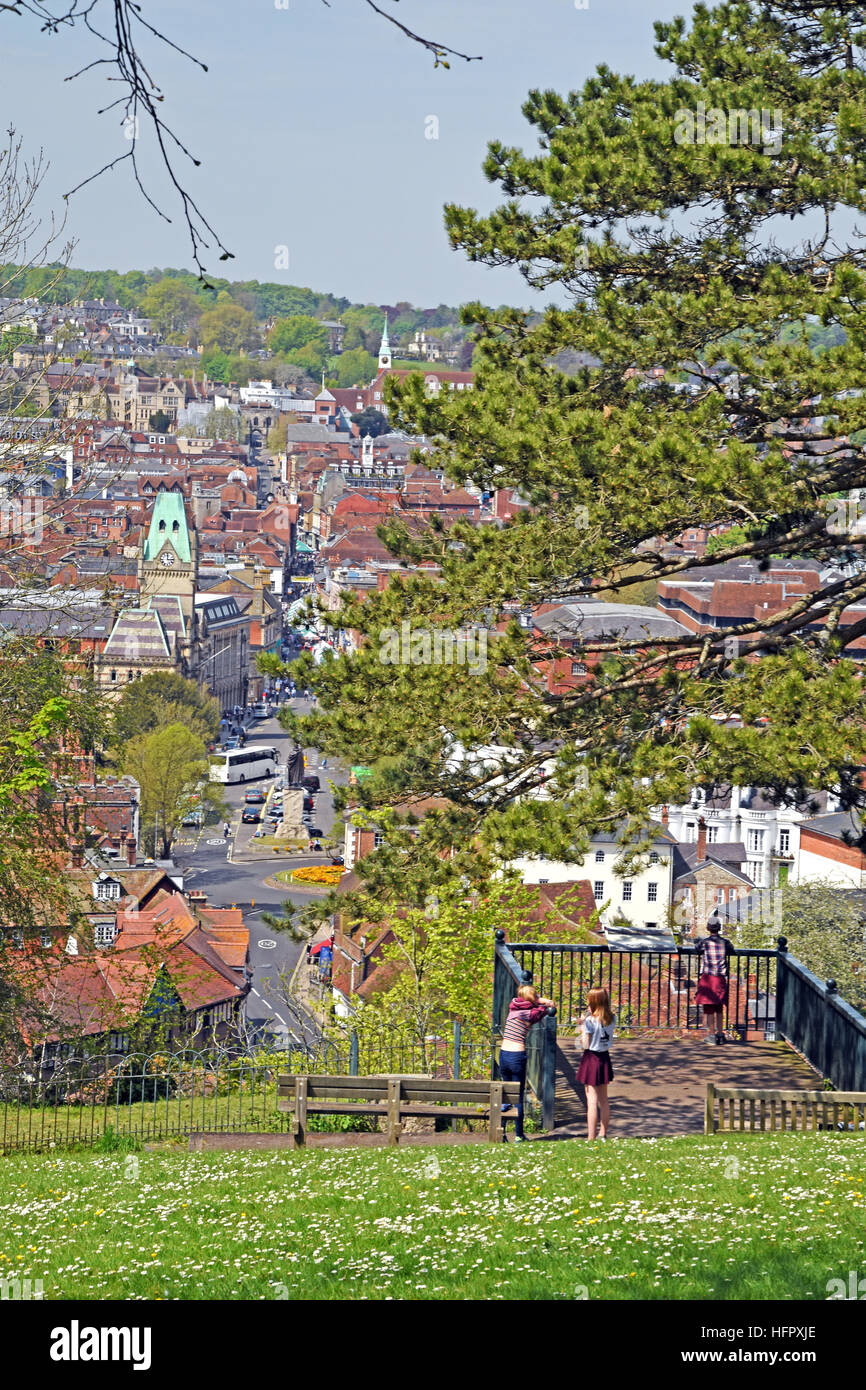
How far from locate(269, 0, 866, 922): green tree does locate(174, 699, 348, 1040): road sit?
4664 cm

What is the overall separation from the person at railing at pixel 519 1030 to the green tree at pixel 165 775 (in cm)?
7606

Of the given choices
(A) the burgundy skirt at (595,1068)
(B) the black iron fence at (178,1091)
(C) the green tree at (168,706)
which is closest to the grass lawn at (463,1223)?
(A) the burgundy skirt at (595,1068)

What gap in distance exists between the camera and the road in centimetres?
7281

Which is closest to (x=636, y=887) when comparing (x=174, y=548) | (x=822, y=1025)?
(x=822, y=1025)

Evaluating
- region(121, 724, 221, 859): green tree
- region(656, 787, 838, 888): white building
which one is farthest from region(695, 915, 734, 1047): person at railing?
region(121, 724, 221, 859): green tree

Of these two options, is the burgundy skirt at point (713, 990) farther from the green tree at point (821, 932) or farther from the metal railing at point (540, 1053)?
the green tree at point (821, 932)

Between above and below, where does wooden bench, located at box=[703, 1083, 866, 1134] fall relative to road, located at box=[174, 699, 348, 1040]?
above

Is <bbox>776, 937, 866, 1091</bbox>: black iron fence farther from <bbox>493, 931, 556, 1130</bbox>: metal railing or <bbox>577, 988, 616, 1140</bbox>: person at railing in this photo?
<bbox>493, 931, 556, 1130</bbox>: metal railing

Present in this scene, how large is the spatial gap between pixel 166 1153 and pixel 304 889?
72357mm

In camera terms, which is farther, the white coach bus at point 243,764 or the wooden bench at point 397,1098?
the white coach bus at point 243,764

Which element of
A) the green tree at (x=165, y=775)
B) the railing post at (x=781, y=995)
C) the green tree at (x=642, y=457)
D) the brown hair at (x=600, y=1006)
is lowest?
the green tree at (x=165, y=775)

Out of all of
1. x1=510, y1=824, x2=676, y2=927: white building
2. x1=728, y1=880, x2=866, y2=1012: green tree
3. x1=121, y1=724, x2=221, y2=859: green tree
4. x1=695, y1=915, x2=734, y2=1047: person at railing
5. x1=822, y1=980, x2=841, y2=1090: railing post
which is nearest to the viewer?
x1=822, y1=980, x2=841, y2=1090: railing post

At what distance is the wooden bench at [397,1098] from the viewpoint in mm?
12250

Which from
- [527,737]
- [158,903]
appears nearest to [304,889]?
[158,903]
